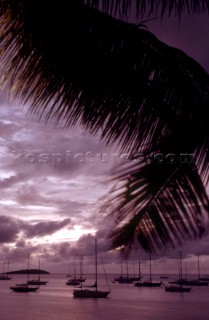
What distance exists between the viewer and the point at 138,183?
7.21ft

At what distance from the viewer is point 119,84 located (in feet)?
7.78

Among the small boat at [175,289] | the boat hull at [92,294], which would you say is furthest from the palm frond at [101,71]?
the small boat at [175,289]

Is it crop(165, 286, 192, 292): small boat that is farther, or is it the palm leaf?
crop(165, 286, 192, 292): small boat

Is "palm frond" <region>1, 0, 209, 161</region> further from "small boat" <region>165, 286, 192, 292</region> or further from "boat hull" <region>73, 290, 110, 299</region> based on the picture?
"small boat" <region>165, 286, 192, 292</region>

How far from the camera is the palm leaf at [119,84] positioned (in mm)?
2277

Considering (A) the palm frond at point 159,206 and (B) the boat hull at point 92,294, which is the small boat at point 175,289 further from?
(A) the palm frond at point 159,206

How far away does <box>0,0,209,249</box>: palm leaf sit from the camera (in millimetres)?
2277

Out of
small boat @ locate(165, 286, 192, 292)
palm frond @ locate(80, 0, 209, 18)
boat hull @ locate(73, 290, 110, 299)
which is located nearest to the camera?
palm frond @ locate(80, 0, 209, 18)

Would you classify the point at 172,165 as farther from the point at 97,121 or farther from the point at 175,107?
the point at 97,121

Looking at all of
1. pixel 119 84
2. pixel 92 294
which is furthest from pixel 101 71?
pixel 92 294

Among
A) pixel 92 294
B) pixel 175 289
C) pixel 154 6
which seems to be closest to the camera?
pixel 154 6

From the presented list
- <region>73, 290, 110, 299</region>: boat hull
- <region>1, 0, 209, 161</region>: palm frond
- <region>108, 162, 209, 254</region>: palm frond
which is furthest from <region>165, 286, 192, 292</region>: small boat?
<region>1, 0, 209, 161</region>: palm frond

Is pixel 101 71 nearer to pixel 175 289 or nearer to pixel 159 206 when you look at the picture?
pixel 159 206

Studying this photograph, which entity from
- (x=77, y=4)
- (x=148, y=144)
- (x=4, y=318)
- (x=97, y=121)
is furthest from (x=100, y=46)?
(x=4, y=318)
